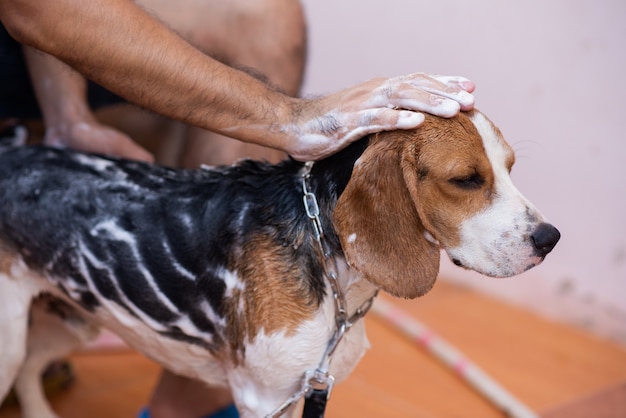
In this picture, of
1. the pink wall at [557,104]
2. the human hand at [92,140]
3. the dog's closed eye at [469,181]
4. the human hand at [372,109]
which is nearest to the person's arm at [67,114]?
the human hand at [92,140]

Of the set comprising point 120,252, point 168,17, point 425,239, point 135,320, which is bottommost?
point 135,320

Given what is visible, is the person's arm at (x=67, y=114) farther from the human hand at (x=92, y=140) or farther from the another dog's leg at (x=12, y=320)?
the another dog's leg at (x=12, y=320)

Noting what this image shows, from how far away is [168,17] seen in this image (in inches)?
74.6

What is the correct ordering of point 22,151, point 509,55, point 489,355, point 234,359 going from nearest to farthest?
point 234,359 → point 22,151 → point 489,355 → point 509,55

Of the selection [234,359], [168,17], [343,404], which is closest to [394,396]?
[343,404]

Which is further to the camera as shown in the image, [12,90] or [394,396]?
[394,396]

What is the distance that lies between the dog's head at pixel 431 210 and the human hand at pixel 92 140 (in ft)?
2.21

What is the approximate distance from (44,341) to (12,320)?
1.09 ft

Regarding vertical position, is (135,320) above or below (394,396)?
above

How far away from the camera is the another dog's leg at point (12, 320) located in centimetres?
152

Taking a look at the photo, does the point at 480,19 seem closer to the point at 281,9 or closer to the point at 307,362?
the point at 281,9

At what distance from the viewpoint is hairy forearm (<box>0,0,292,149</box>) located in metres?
A: 1.29

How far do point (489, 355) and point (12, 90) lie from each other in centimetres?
158

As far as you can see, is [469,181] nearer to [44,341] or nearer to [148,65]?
[148,65]
